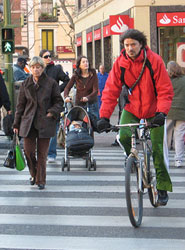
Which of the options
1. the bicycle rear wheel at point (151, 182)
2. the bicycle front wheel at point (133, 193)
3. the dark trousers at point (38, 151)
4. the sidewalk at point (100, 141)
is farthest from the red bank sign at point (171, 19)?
the bicycle front wheel at point (133, 193)

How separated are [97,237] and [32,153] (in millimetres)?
2946

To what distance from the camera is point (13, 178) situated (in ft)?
32.7

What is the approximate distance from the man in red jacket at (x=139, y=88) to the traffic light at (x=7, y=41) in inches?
348

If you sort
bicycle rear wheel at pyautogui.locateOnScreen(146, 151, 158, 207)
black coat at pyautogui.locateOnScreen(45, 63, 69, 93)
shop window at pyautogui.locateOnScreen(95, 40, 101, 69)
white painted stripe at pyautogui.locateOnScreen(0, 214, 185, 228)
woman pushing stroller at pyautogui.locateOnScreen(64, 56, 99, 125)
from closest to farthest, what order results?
white painted stripe at pyautogui.locateOnScreen(0, 214, 185, 228) < bicycle rear wheel at pyautogui.locateOnScreen(146, 151, 158, 207) < black coat at pyautogui.locateOnScreen(45, 63, 69, 93) < woman pushing stroller at pyautogui.locateOnScreen(64, 56, 99, 125) < shop window at pyautogui.locateOnScreen(95, 40, 101, 69)

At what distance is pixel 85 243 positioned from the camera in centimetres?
600

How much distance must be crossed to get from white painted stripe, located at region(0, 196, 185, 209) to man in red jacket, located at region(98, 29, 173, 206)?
0.88 m

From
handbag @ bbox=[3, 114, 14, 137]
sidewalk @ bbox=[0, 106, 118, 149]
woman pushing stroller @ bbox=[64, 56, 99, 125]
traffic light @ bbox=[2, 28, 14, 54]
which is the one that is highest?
traffic light @ bbox=[2, 28, 14, 54]

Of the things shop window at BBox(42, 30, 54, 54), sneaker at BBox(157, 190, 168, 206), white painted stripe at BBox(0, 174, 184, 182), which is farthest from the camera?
shop window at BBox(42, 30, 54, 54)

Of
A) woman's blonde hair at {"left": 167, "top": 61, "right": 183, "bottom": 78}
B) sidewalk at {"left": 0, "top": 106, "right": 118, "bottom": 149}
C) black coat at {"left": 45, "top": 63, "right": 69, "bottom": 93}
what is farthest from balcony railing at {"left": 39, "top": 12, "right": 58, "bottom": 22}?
woman's blonde hair at {"left": 167, "top": 61, "right": 183, "bottom": 78}

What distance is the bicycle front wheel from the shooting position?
6.32 meters

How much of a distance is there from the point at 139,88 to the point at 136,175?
95 centimetres

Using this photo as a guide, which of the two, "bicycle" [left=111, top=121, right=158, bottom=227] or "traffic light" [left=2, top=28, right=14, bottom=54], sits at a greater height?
"traffic light" [left=2, top=28, right=14, bottom=54]

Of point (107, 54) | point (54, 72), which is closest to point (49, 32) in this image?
point (107, 54)

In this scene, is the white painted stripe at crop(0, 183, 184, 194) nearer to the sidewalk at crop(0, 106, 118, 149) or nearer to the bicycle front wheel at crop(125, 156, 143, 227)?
the bicycle front wheel at crop(125, 156, 143, 227)
